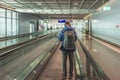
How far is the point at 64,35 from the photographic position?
650cm

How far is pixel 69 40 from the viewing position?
645cm

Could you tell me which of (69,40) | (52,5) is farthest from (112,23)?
(52,5)

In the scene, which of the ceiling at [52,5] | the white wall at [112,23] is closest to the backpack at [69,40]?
the white wall at [112,23]

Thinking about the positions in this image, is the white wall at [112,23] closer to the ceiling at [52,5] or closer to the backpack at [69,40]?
the ceiling at [52,5]

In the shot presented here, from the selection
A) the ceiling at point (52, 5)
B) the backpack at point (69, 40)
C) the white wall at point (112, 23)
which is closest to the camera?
the backpack at point (69, 40)

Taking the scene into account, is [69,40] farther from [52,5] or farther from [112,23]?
[52,5]

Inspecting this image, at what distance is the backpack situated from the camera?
644cm

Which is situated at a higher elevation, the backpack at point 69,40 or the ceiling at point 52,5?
the ceiling at point 52,5

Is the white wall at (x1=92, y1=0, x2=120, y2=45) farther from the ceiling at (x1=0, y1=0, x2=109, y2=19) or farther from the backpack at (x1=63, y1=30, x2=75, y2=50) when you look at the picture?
the backpack at (x1=63, y1=30, x2=75, y2=50)

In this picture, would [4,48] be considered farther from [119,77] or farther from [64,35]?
[119,77]

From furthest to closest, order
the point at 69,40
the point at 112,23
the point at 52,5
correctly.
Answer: the point at 52,5 → the point at 112,23 → the point at 69,40

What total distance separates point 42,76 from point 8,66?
2199 millimetres

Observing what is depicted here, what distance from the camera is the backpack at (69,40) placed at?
644 cm

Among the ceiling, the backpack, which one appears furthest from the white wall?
the backpack
